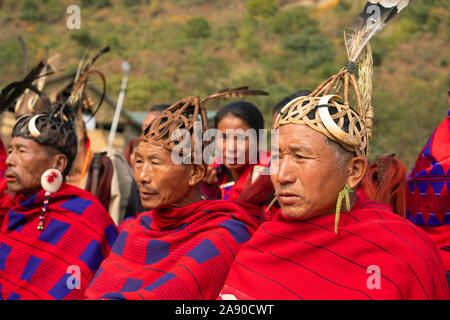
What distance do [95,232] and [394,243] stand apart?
2383 mm

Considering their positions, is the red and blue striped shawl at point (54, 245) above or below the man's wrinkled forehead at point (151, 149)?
below

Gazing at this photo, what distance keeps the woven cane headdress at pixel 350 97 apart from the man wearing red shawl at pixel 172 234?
2.65 feet

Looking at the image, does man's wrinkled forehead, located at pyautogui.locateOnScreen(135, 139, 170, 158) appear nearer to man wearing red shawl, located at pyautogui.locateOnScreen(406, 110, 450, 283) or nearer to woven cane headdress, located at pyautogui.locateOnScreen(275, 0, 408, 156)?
woven cane headdress, located at pyautogui.locateOnScreen(275, 0, 408, 156)

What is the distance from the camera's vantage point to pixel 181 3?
246ft

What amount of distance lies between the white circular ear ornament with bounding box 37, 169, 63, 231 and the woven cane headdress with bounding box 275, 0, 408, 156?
2067 mm

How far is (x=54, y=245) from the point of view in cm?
363

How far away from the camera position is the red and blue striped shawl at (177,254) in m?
2.63

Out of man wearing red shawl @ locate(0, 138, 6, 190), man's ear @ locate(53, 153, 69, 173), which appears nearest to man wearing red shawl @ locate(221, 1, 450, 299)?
man's ear @ locate(53, 153, 69, 173)

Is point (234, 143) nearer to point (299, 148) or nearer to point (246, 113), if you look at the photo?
point (246, 113)

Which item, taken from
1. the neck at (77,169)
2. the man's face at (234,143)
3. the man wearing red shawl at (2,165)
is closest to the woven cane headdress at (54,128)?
the man wearing red shawl at (2,165)

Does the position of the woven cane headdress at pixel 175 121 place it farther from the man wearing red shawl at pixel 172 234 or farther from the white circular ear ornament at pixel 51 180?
the white circular ear ornament at pixel 51 180

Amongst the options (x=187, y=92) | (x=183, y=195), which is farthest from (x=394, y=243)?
(x=187, y=92)

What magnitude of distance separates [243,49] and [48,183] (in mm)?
52821

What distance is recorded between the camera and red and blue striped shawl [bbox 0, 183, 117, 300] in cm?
Answer: 350
